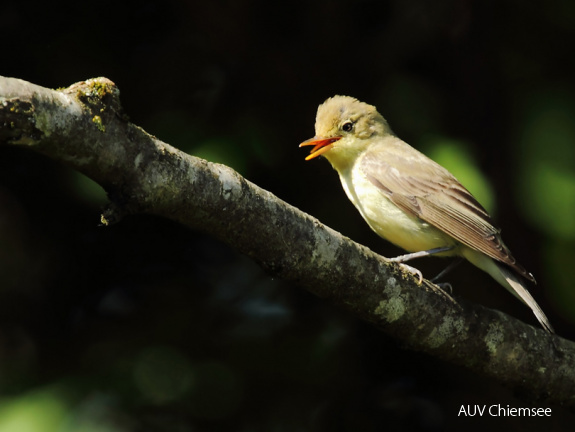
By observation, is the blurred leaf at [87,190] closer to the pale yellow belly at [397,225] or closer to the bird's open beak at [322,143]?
the bird's open beak at [322,143]

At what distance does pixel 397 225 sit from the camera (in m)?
4.56

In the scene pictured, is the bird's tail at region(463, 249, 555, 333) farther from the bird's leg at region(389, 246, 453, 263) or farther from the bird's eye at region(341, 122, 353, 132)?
the bird's eye at region(341, 122, 353, 132)

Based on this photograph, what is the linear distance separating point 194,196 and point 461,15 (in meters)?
3.54

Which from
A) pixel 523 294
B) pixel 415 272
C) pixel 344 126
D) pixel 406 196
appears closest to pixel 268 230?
pixel 415 272

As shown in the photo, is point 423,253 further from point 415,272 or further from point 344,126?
point 344,126

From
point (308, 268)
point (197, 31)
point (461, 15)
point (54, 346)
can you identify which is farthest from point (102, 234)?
point (461, 15)

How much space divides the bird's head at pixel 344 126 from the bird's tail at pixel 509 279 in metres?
1.18

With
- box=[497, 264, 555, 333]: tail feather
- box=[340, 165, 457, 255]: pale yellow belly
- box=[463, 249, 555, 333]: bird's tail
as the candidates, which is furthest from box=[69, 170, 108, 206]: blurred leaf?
box=[497, 264, 555, 333]: tail feather

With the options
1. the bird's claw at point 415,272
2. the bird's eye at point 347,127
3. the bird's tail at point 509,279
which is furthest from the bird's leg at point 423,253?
the bird's eye at point 347,127

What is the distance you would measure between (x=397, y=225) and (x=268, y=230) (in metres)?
1.83

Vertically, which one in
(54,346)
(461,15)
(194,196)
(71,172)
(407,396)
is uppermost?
(461,15)

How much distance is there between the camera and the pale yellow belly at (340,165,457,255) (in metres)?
4.56

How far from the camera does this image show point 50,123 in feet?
7.27

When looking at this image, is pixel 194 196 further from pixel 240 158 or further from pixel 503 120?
pixel 503 120
